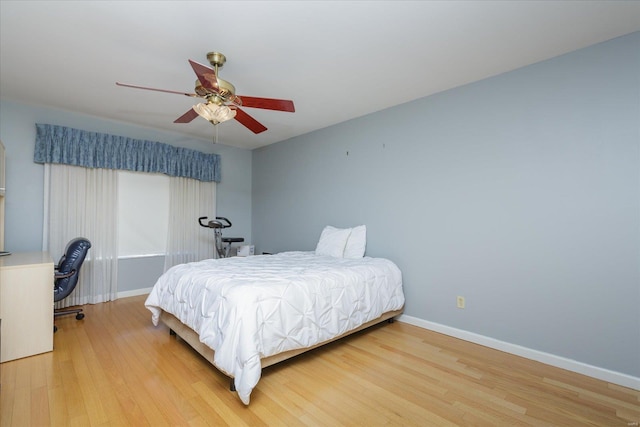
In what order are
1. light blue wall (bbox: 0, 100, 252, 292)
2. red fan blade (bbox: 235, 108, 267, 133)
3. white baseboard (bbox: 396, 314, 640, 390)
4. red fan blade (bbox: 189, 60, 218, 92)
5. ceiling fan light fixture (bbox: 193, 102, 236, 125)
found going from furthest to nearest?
light blue wall (bbox: 0, 100, 252, 292), red fan blade (bbox: 235, 108, 267, 133), ceiling fan light fixture (bbox: 193, 102, 236, 125), white baseboard (bbox: 396, 314, 640, 390), red fan blade (bbox: 189, 60, 218, 92)

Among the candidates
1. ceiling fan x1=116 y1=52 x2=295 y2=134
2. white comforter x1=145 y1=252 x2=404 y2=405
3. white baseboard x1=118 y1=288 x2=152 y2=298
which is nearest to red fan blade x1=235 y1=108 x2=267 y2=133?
ceiling fan x1=116 y1=52 x2=295 y2=134

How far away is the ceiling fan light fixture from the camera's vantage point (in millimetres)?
2213

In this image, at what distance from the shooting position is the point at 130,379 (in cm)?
200

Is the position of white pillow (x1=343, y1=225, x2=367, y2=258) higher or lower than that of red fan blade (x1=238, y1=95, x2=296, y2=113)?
lower

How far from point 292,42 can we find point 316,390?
8.29 feet

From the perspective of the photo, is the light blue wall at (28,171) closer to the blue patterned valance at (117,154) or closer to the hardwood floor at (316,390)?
the blue patterned valance at (117,154)

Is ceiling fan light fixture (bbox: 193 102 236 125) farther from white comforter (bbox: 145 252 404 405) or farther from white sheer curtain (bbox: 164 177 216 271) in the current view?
white sheer curtain (bbox: 164 177 216 271)

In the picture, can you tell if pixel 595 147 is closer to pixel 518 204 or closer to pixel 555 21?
pixel 518 204

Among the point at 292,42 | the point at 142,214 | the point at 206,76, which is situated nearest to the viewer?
the point at 206,76

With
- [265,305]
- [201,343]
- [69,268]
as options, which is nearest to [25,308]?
[69,268]

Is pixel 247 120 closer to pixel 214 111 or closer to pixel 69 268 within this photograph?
pixel 214 111

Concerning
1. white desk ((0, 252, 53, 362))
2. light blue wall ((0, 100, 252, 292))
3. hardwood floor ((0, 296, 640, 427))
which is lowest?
hardwood floor ((0, 296, 640, 427))

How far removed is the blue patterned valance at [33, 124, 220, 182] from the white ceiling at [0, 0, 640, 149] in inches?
20.2

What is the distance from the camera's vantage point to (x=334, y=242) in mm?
3645
